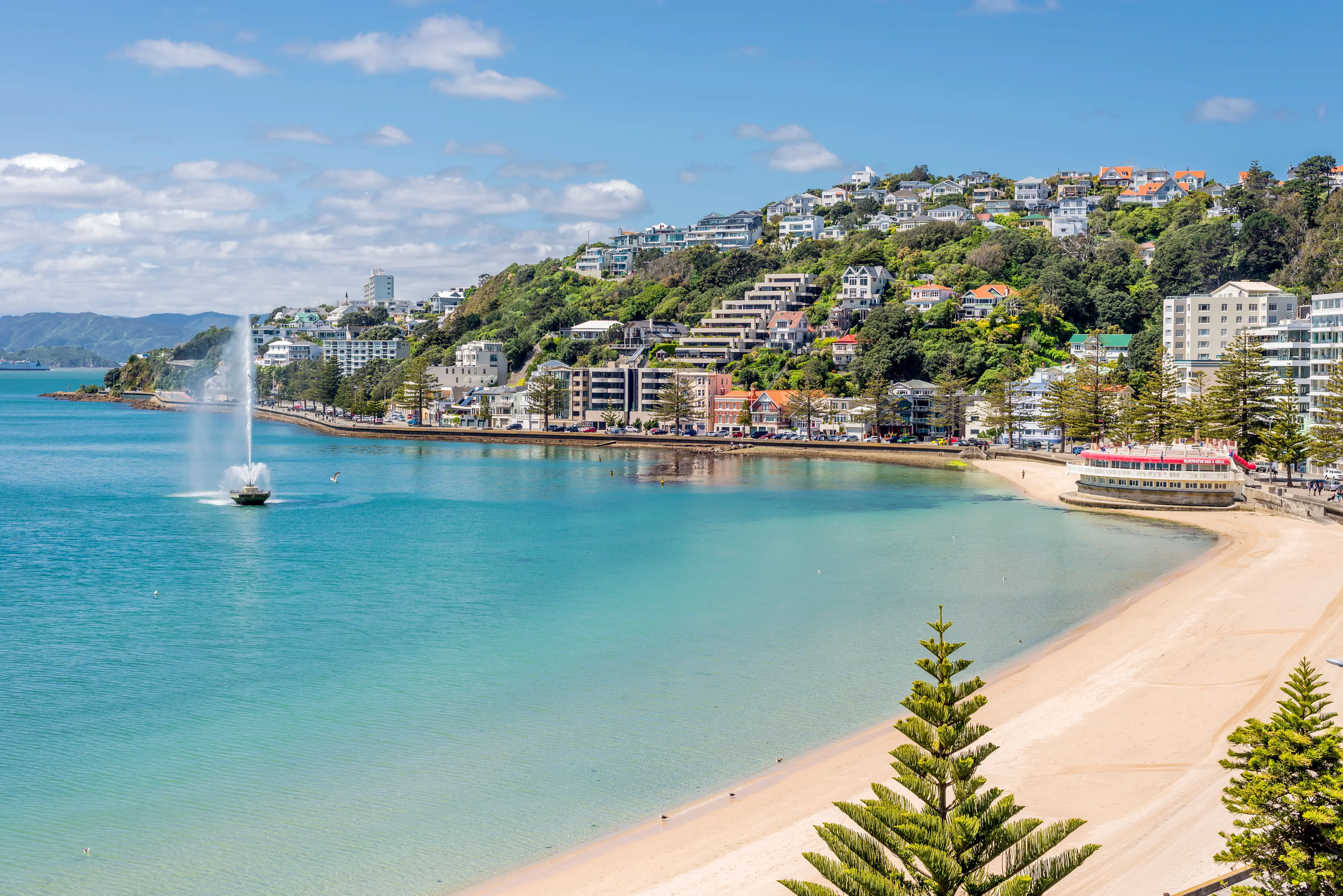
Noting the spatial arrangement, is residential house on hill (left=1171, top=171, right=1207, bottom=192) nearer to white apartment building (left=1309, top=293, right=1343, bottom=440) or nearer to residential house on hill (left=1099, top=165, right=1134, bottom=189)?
residential house on hill (left=1099, top=165, right=1134, bottom=189)

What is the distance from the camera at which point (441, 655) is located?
2647 cm

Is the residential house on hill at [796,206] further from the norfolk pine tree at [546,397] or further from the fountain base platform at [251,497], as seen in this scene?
the fountain base platform at [251,497]

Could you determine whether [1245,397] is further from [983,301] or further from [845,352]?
[983,301]

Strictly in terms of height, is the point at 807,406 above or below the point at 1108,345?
below

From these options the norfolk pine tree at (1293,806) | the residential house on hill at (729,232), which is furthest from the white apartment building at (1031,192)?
the norfolk pine tree at (1293,806)

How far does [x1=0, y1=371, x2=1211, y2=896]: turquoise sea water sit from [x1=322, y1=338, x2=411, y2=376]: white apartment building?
394 feet

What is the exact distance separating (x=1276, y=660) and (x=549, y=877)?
17.9 metres

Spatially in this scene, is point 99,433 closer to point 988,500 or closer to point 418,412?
point 418,412

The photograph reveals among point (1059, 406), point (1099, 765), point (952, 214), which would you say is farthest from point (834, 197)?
point (1099, 765)

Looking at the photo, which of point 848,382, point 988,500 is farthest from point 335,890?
point 848,382

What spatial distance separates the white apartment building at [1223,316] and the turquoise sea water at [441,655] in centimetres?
3803

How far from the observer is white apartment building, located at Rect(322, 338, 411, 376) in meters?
178

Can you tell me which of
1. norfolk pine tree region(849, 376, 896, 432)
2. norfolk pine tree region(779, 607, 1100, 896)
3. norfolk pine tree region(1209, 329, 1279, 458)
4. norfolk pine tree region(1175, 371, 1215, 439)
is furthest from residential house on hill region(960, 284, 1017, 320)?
norfolk pine tree region(779, 607, 1100, 896)

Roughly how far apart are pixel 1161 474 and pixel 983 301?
57.7 metres
